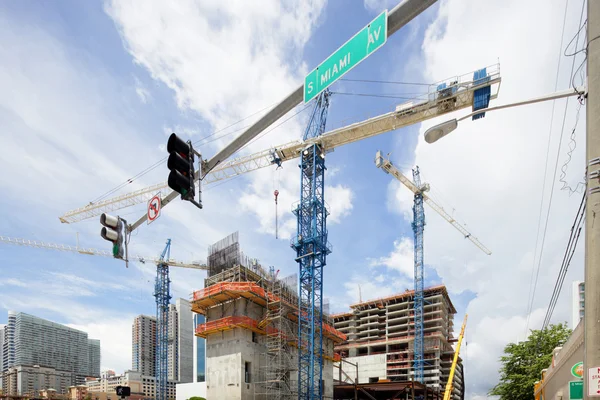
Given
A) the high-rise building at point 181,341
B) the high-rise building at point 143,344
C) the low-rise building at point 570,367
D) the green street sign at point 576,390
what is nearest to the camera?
the green street sign at point 576,390

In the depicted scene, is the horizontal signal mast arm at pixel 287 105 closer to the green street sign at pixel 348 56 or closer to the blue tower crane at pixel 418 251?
the green street sign at pixel 348 56

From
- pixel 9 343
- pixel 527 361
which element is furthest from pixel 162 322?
pixel 9 343

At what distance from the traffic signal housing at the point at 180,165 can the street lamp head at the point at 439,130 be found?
4899mm

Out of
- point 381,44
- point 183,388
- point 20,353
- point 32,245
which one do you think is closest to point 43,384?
point 20,353

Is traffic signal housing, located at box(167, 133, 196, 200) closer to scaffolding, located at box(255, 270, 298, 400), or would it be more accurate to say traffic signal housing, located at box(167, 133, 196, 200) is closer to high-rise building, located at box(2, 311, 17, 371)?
scaffolding, located at box(255, 270, 298, 400)

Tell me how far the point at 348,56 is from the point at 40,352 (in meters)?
230

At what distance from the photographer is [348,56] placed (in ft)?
22.2

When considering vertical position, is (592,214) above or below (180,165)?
below

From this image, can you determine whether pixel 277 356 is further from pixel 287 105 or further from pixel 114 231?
pixel 287 105

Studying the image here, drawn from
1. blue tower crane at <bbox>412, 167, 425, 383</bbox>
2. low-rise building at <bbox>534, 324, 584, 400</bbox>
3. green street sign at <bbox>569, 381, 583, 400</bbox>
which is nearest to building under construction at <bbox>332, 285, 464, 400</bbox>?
blue tower crane at <bbox>412, 167, 425, 383</bbox>

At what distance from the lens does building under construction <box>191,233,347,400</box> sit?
4231cm

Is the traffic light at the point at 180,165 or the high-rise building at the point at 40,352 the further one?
the high-rise building at the point at 40,352

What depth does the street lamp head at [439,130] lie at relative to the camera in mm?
7488

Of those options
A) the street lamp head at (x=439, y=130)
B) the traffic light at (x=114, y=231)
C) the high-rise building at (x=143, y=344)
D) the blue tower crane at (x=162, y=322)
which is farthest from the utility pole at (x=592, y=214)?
the high-rise building at (x=143, y=344)
